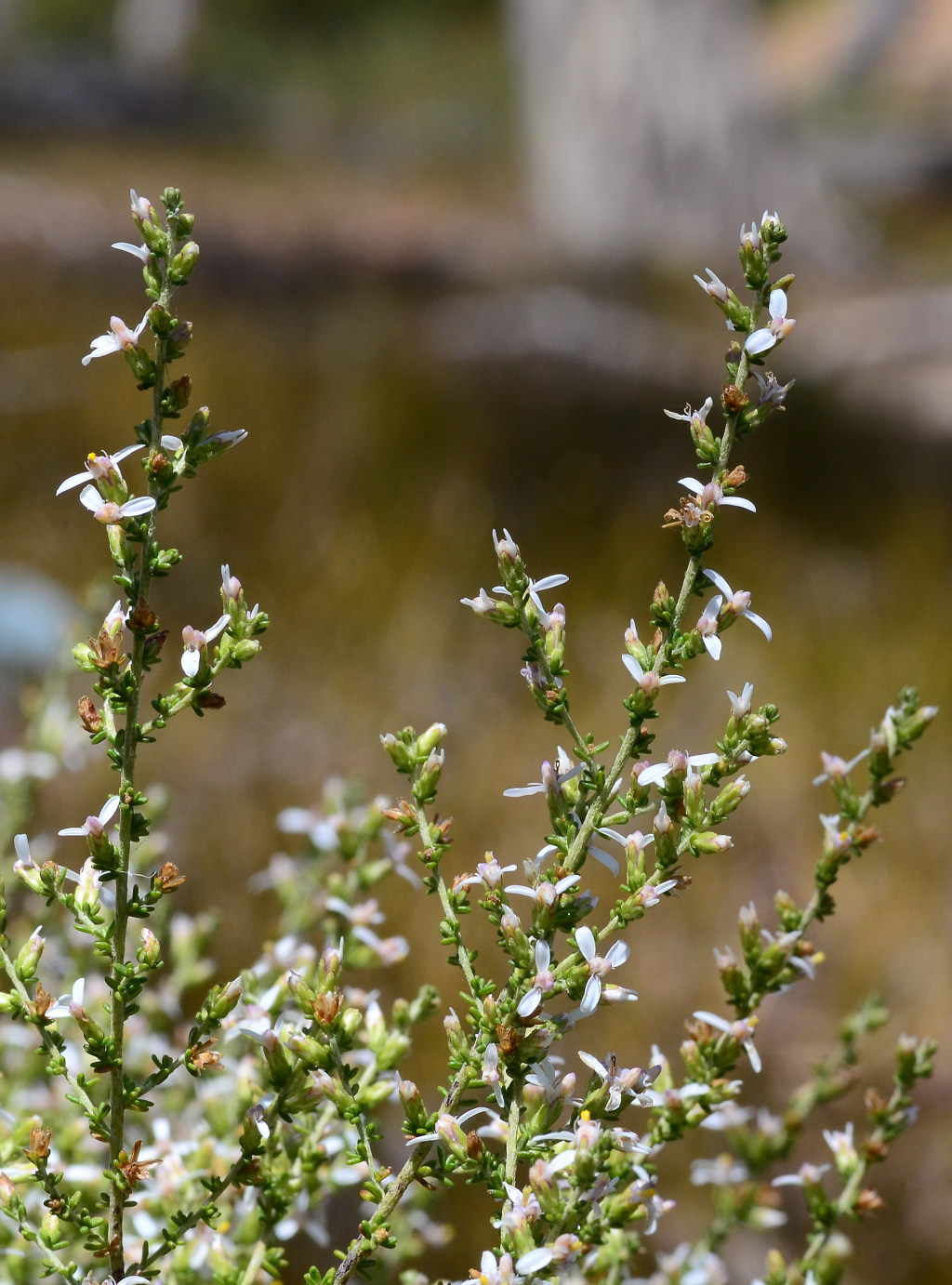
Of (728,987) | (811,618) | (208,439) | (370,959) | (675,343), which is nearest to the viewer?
(208,439)

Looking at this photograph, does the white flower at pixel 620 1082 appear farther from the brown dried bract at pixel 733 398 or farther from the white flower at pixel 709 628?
the brown dried bract at pixel 733 398

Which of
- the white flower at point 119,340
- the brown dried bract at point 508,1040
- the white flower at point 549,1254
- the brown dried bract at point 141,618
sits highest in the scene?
the white flower at point 119,340

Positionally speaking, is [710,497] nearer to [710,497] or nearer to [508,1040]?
[710,497]

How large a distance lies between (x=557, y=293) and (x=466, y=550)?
3.01 meters

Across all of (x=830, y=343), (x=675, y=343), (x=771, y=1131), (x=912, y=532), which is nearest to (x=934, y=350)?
(x=830, y=343)

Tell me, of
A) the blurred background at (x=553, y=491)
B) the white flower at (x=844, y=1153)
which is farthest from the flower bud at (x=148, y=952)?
the blurred background at (x=553, y=491)

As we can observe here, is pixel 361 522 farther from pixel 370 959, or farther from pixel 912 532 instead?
pixel 370 959

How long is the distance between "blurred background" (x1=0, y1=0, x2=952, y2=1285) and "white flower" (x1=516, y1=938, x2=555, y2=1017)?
925 millimetres

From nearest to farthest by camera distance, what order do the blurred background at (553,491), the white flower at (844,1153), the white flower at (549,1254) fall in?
the white flower at (549,1254)
the white flower at (844,1153)
the blurred background at (553,491)

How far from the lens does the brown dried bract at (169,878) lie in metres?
0.69

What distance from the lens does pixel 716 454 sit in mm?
723

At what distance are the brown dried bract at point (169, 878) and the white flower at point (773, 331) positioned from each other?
47 cm

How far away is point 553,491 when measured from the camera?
439 centimetres

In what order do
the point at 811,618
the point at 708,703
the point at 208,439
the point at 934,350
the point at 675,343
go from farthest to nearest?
the point at 934,350
the point at 675,343
the point at 811,618
the point at 708,703
the point at 208,439
